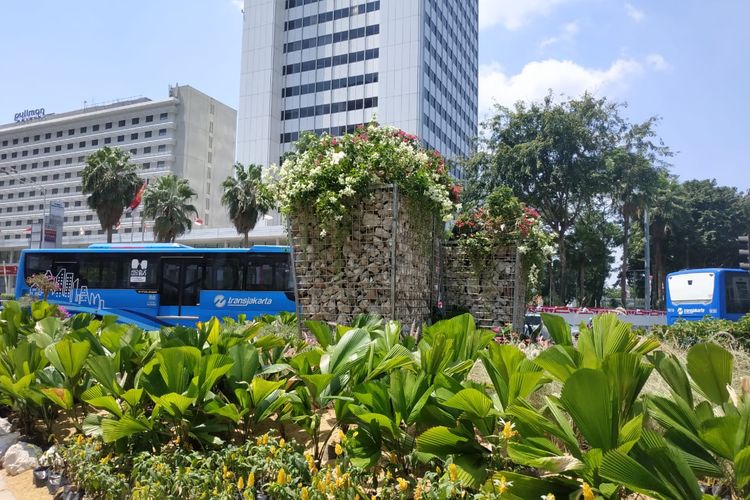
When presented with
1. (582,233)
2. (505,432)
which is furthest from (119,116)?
(505,432)

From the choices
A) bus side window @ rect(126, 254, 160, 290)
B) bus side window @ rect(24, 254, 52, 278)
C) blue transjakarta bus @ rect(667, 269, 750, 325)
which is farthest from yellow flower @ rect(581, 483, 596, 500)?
blue transjakarta bus @ rect(667, 269, 750, 325)

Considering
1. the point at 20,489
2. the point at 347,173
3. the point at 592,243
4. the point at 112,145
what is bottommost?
the point at 20,489

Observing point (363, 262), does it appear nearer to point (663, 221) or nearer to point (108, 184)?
point (108, 184)

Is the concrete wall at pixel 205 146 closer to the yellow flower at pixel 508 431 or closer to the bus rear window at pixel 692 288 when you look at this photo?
the bus rear window at pixel 692 288

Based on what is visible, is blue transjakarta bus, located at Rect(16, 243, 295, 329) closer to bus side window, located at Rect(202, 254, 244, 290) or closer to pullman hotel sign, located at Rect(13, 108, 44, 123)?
bus side window, located at Rect(202, 254, 244, 290)

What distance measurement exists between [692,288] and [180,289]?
17.2m

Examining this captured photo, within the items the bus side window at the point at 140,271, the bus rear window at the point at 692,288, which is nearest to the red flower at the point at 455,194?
the bus side window at the point at 140,271

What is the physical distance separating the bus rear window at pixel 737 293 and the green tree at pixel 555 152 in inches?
425

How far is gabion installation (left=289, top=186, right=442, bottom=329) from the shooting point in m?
5.95

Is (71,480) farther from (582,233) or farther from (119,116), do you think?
(119,116)

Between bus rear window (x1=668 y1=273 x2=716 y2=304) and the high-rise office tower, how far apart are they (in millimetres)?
33915

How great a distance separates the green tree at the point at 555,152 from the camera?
90.3 ft

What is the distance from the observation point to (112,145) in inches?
2968

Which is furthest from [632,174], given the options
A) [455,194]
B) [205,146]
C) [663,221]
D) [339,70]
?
[205,146]
